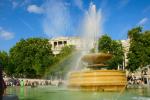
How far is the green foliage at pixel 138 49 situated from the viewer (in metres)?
64.9

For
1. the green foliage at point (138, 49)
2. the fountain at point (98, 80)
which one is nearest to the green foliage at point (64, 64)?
the green foliage at point (138, 49)

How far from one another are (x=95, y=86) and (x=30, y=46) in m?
70.6

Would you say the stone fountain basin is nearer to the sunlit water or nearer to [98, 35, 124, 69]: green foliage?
the sunlit water

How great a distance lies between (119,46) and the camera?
7531 centimetres

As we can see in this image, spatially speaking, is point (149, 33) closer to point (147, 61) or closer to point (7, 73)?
point (147, 61)

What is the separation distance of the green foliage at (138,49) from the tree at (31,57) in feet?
61.7

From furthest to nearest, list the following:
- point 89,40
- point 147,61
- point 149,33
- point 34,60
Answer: point 34,60, point 149,33, point 147,61, point 89,40

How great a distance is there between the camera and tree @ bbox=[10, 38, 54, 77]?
257 ft

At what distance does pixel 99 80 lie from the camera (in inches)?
862

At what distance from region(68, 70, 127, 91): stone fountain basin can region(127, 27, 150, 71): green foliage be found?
1692 inches

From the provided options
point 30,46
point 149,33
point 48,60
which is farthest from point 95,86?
point 30,46

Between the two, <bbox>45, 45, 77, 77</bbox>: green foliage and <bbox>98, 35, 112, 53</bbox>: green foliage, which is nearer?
<bbox>45, 45, 77, 77</bbox>: green foliage

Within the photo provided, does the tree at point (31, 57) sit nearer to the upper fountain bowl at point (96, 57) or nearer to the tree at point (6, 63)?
the tree at point (6, 63)

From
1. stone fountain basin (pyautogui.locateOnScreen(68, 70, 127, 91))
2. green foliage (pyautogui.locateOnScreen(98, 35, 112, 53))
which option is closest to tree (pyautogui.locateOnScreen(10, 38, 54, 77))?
green foliage (pyautogui.locateOnScreen(98, 35, 112, 53))
